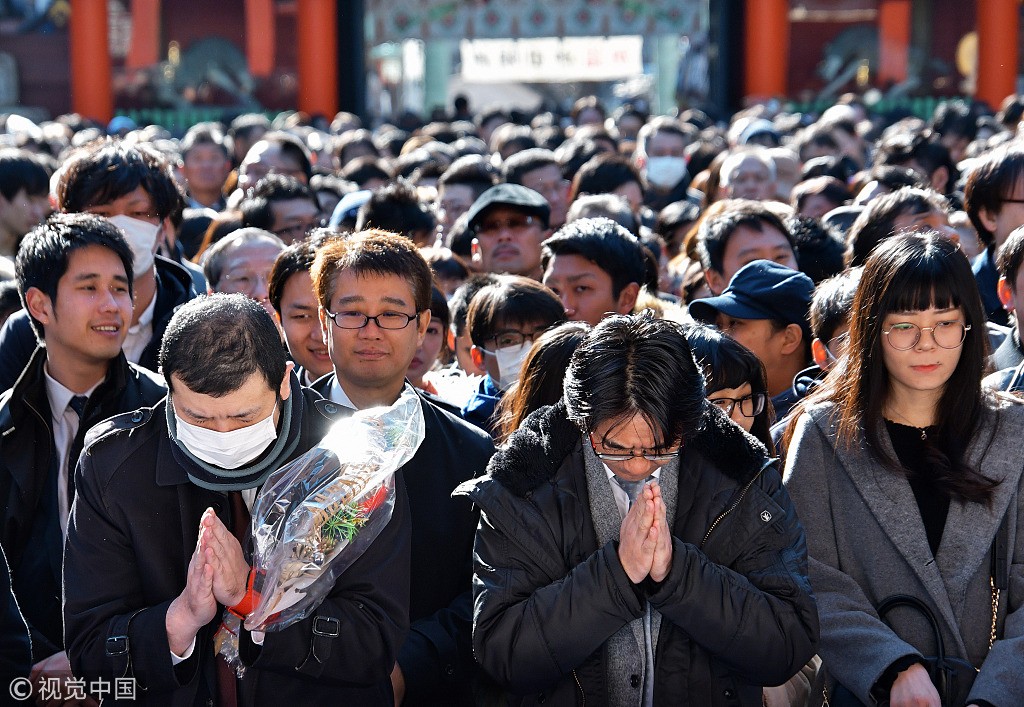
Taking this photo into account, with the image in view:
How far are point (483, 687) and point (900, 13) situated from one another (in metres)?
19.5

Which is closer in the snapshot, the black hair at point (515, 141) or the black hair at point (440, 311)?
the black hair at point (440, 311)

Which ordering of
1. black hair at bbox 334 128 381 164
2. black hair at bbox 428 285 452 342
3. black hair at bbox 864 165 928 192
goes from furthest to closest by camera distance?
black hair at bbox 334 128 381 164 → black hair at bbox 864 165 928 192 → black hair at bbox 428 285 452 342

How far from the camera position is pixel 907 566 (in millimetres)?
2656

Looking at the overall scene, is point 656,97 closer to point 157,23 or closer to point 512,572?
point 157,23

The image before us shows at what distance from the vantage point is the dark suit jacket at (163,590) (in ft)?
8.00

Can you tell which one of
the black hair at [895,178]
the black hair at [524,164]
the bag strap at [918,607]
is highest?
the black hair at [524,164]

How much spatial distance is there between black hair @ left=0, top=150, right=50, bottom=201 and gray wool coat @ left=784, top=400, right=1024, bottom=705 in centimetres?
410

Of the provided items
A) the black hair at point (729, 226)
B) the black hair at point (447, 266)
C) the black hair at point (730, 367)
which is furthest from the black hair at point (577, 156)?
the black hair at point (730, 367)

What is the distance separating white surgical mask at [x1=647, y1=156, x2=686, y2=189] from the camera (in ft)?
29.0

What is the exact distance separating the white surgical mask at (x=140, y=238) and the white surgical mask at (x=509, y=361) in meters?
1.25

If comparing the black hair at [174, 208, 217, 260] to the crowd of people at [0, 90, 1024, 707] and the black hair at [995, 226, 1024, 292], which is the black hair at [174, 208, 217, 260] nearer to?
the crowd of people at [0, 90, 1024, 707]

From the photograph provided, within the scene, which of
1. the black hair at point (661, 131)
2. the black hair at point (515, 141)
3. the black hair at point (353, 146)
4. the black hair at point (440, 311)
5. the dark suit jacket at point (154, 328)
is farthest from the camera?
the black hair at point (353, 146)

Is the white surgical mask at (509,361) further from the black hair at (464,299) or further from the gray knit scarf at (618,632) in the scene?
the gray knit scarf at (618,632)

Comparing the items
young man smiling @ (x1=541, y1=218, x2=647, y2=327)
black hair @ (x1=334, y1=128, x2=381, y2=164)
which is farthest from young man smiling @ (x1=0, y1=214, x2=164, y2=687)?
black hair @ (x1=334, y1=128, x2=381, y2=164)
